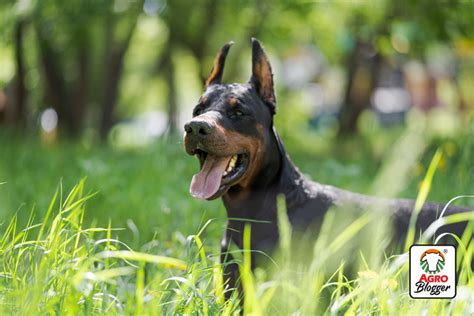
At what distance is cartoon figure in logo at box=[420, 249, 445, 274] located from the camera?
8.35 ft

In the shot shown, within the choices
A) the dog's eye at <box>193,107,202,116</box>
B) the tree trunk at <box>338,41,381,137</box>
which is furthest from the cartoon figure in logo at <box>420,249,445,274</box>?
the tree trunk at <box>338,41,381,137</box>

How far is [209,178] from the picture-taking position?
344 centimetres

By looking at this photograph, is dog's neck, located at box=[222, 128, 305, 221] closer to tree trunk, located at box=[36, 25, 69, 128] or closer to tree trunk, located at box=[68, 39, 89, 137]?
tree trunk, located at box=[36, 25, 69, 128]

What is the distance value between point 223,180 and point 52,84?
9443 millimetres

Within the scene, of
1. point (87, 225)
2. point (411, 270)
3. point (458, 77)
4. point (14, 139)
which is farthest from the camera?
point (458, 77)

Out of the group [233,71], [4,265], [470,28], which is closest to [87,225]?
[4,265]

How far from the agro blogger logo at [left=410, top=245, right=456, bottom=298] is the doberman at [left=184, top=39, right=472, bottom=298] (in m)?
0.96

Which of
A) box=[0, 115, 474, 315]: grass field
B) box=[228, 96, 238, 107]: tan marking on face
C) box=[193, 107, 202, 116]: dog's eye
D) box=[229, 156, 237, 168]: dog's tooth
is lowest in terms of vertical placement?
box=[0, 115, 474, 315]: grass field

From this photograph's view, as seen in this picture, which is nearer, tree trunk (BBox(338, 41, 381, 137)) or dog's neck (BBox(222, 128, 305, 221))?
dog's neck (BBox(222, 128, 305, 221))

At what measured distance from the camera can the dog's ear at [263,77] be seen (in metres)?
3.77

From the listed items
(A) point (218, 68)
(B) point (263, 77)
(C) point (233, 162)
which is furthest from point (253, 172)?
(A) point (218, 68)

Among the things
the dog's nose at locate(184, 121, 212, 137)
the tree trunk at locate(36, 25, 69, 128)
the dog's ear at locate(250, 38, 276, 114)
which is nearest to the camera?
the dog's nose at locate(184, 121, 212, 137)

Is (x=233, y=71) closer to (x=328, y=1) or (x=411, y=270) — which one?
(x=328, y=1)

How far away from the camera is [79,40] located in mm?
11703
